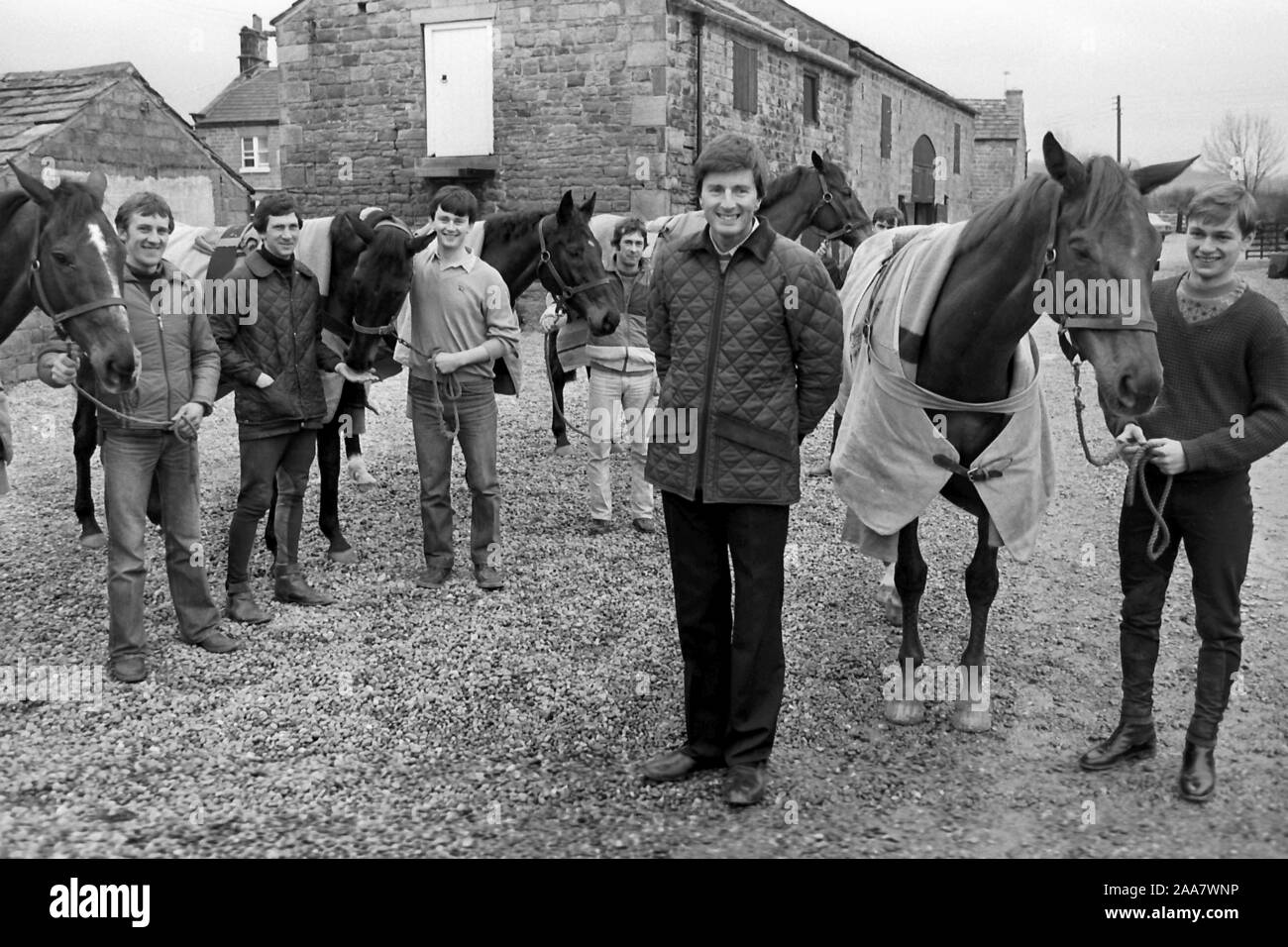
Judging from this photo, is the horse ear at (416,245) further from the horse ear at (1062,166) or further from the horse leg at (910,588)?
the horse ear at (1062,166)

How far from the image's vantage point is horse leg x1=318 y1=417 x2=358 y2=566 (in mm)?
6582

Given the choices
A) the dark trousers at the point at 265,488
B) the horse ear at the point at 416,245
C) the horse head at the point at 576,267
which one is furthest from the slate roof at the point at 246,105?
the dark trousers at the point at 265,488

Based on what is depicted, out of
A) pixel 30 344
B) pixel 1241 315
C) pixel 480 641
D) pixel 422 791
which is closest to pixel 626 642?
pixel 480 641

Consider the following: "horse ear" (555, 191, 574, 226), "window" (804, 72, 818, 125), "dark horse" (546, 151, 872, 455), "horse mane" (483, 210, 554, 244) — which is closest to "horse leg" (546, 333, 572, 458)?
"dark horse" (546, 151, 872, 455)

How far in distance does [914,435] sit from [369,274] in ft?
10.7

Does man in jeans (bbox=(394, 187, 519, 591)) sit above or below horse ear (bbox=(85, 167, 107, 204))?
below

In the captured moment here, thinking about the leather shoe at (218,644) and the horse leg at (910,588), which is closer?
the horse leg at (910,588)

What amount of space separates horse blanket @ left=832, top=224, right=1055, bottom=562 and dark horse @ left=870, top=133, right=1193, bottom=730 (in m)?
0.06

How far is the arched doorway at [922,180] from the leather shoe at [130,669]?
28.7m

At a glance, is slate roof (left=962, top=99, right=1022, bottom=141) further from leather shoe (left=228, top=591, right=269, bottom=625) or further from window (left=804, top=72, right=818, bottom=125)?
leather shoe (left=228, top=591, right=269, bottom=625)

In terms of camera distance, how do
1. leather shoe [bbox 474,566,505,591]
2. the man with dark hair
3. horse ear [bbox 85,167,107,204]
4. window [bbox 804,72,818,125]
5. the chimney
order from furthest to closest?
the chimney, window [bbox 804,72,818,125], leather shoe [bbox 474,566,505,591], the man with dark hair, horse ear [bbox 85,167,107,204]

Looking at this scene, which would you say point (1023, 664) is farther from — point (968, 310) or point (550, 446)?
point (550, 446)

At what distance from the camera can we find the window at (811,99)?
22.5 m

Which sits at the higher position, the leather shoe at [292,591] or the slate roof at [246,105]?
the slate roof at [246,105]
